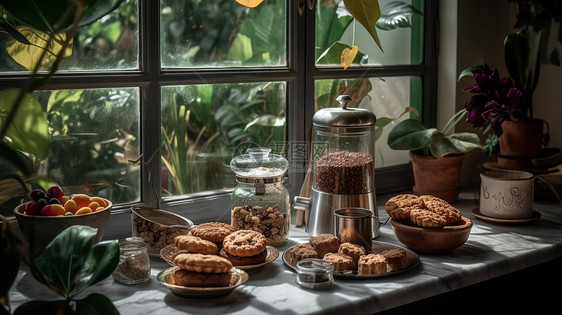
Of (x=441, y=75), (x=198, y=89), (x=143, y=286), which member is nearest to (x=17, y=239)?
(x=143, y=286)

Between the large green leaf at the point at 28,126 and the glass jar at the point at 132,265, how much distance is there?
26 centimetres

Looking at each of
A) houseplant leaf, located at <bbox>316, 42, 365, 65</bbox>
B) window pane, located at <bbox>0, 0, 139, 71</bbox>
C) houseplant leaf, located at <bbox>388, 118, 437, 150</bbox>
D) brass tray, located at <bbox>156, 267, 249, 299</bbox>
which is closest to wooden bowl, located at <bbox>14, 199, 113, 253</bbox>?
brass tray, located at <bbox>156, 267, 249, 299</bbox>

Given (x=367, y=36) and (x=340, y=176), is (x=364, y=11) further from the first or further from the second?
(x=367, y=36)

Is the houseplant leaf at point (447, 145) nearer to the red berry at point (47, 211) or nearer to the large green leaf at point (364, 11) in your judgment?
the large green leaf at point (364, 11)

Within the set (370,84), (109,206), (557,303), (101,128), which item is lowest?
(557,303)

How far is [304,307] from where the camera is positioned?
4.17ft

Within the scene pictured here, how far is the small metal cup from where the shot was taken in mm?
1554

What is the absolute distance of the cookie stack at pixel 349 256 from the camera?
1.45 metres

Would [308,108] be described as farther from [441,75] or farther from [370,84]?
[441,75]

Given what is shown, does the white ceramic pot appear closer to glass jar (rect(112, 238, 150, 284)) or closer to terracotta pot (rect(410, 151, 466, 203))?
terracotta pot (rect(410, 151, 466, 203))

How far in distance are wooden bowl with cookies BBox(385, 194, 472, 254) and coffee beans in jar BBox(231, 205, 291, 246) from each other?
0.27 metres

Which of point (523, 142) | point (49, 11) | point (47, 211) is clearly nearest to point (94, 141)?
point (47, 211)

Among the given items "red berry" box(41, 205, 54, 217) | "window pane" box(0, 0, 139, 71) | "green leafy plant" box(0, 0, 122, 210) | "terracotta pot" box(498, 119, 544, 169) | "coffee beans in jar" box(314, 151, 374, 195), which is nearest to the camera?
"green leafy plant" box(0, 0, 122, 210)

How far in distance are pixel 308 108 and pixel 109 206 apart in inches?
29.2
